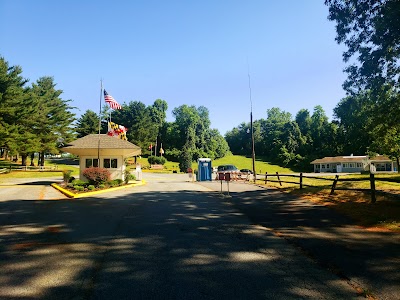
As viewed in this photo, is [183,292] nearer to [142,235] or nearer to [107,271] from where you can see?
[107,271]

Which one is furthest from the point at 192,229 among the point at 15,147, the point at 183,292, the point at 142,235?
the point at 15,147

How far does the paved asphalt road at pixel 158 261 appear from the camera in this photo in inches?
153

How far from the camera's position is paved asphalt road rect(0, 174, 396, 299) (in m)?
3.88

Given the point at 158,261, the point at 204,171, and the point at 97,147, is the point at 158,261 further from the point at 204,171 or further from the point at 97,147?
the point at 204,171

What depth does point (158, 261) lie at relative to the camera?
5.04 meters

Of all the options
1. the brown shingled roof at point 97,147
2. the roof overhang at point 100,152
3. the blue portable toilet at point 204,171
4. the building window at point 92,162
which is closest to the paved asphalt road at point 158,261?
the brown shingled roof at point 97,147

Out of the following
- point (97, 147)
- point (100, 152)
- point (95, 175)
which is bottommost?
point (95, 175)

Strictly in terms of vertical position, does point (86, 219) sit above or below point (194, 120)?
below

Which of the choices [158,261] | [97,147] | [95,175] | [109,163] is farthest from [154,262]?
[109,163]

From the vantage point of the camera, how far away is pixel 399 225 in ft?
25.3

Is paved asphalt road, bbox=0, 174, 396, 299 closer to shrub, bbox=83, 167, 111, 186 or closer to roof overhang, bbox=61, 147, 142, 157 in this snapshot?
shrub, bbox=83, 167, 111, 186

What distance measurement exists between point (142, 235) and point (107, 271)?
231 centimetres

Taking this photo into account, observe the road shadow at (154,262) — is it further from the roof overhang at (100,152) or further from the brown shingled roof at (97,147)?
the roof overhang at (100,152)

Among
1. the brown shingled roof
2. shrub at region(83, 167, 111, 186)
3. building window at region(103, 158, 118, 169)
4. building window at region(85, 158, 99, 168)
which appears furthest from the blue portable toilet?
shrub at region(83, 167, 111, 186)
